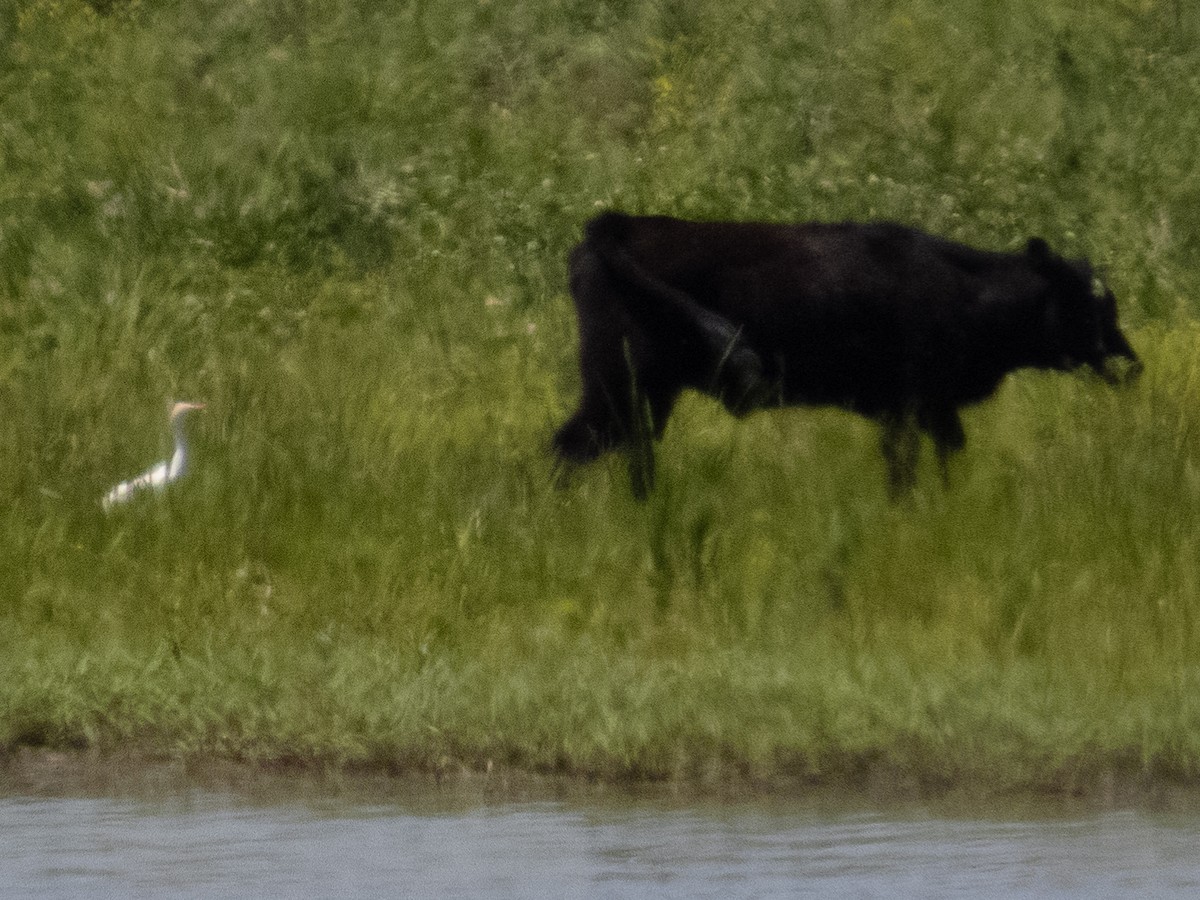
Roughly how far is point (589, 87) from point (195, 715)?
8517 millimetres

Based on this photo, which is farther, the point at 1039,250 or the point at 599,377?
the point at 1039,250

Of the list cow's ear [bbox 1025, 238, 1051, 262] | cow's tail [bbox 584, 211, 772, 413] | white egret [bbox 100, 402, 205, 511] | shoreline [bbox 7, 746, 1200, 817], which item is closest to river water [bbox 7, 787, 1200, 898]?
shoreline [bbox 7, 746, 1200, 817]

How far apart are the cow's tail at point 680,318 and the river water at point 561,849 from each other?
2898 millimetres

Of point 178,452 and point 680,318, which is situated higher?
point 680,318

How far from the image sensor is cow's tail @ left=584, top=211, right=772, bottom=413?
7.46m

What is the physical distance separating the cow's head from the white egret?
3151mm

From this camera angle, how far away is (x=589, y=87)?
1322 cm

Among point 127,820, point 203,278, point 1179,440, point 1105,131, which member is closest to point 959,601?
point 1179,440

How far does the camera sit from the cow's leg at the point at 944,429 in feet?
25.4

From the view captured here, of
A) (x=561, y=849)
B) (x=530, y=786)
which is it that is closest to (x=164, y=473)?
(x=530, y=786)

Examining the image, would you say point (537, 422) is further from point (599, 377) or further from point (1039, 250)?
point (1039, 250)

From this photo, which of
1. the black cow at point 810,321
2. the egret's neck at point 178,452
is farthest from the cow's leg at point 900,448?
the egret's neck at point 178,452

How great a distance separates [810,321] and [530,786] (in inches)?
124

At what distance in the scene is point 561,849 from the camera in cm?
429
